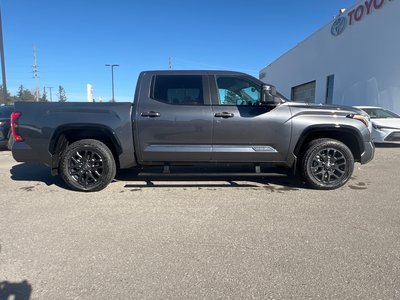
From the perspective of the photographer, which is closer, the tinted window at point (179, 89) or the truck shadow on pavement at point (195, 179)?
the tinted window at point (179, 89)

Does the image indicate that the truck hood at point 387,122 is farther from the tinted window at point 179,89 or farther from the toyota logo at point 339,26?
the toyota logo at point 339,26

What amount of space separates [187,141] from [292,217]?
2.07 metres

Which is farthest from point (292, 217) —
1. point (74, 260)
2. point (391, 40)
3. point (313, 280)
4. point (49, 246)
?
point (391, 40)

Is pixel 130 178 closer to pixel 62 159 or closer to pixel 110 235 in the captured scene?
pixel 62 159

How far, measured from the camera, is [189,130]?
16.6 feet

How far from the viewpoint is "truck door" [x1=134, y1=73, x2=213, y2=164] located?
501cm

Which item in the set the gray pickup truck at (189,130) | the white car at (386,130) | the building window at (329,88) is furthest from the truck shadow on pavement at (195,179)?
the building window at (329,88)

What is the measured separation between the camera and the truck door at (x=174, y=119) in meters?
5.01

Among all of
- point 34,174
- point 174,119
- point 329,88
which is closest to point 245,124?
point 174,119

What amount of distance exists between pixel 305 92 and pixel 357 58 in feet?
26.1

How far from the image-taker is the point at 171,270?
2.78m

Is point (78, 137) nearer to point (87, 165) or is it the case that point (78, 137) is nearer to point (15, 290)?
point (87, 165)

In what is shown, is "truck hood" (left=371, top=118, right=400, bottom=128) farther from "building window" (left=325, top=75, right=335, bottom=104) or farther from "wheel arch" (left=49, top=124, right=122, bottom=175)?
"building window" (left=325, top=75, right=335, bottom=104)

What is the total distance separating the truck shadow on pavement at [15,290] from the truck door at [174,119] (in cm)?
282
